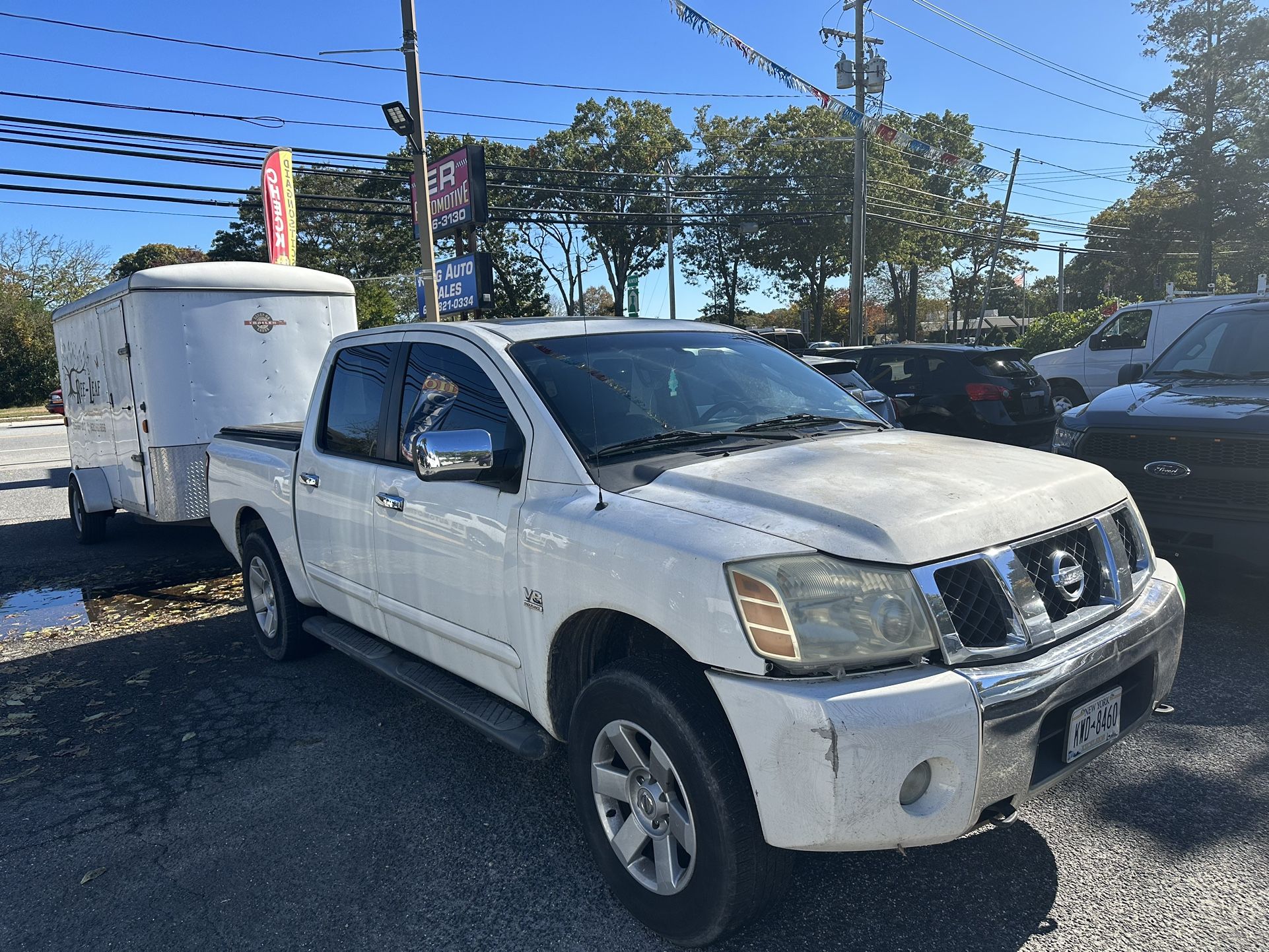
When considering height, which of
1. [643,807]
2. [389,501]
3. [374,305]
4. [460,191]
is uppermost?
[460,191]

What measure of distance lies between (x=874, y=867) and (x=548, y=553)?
149cm

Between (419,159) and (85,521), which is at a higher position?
(419,159)

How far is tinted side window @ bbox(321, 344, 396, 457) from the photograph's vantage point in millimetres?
4090

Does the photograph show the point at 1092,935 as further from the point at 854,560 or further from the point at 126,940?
the point at 126,940

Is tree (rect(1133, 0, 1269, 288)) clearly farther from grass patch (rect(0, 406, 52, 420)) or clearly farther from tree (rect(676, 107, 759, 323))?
grass patch (rect(0, 406, 52, 420))

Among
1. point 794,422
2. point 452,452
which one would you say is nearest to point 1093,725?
point 794,422

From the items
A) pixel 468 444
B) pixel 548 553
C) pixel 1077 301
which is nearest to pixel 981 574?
pixel 548 553

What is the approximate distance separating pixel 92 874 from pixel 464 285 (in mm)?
15034

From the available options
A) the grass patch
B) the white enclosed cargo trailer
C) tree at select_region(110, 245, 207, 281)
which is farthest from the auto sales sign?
tree at select_region(110, 245, 207, 281)

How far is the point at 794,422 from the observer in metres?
3.53

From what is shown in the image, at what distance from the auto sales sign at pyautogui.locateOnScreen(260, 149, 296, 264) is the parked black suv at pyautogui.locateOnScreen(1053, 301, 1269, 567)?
1841cm

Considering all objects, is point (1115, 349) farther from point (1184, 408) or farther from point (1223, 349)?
point (1184, 408)

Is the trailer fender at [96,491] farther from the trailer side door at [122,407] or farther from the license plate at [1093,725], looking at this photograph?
the license plate at [1093,725]

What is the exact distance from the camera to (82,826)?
11.3 ft
